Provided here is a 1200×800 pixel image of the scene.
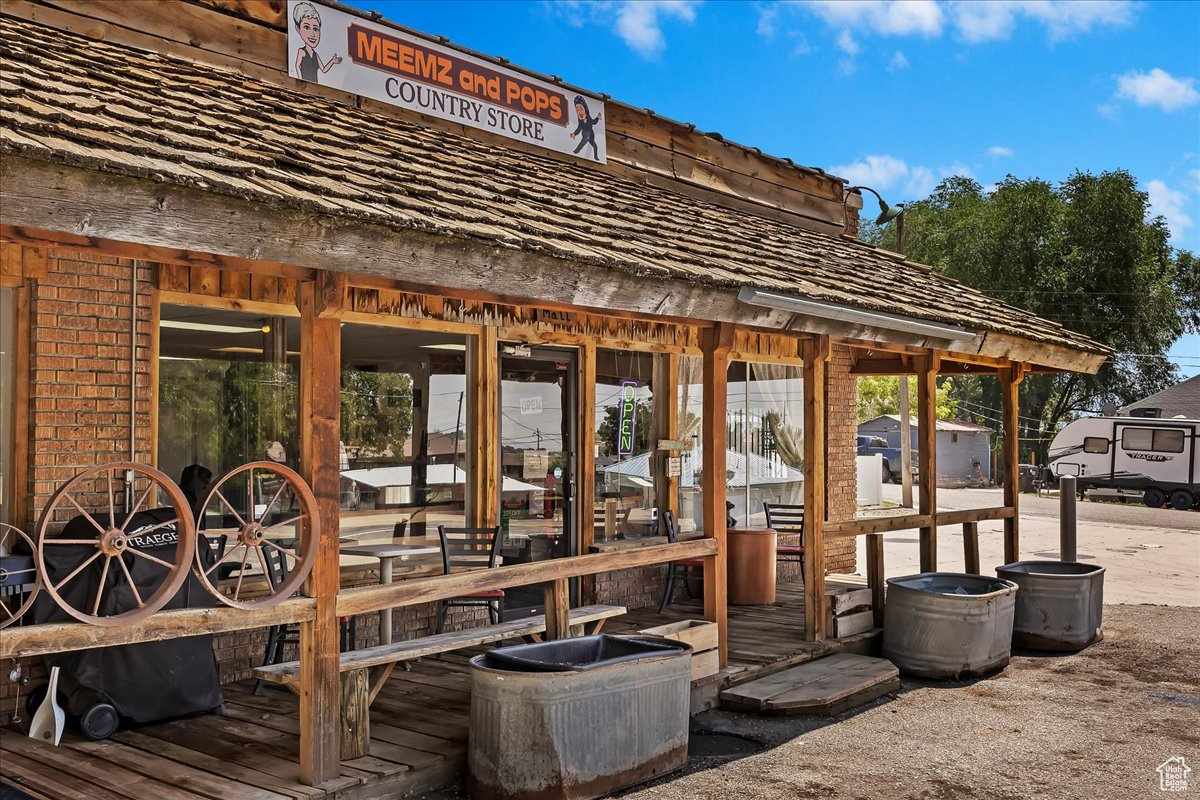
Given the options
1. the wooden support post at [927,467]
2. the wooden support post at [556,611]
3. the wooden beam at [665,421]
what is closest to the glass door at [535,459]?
the wooden beam at [665,421]

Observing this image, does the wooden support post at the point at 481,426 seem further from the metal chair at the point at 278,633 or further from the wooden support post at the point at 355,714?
the wooden support post at the point at 355,714

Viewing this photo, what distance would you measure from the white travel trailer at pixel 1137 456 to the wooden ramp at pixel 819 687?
20.6 metres

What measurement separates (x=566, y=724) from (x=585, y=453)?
395 centimetres

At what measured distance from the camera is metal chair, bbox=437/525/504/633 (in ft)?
23.5

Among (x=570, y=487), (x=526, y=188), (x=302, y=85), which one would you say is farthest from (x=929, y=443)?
(x=302, y=85)

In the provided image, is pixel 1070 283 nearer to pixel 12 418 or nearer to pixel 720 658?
pixel 720 658

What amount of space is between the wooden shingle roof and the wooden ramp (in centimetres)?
240

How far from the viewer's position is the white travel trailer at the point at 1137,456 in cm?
2612

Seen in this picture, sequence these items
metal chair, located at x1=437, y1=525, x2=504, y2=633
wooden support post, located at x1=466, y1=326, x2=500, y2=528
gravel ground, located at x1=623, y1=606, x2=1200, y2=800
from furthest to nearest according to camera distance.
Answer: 1. wooden support post, located at x1=466, y1=326, x2=500, y2=528
2. metal chair, located at x1=437, y1=525, x2=504, y2=633
3. gravel ground, located at x1=623, y1=606, x2=1200, y2=800

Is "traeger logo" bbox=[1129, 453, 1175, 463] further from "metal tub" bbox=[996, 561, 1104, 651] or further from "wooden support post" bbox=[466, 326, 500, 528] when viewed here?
"wooden support post" bbox=[466, 326, 500, 528]

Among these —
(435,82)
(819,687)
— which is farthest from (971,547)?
(435,82)

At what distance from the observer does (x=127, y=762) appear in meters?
5.06

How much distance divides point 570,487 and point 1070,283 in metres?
34.6

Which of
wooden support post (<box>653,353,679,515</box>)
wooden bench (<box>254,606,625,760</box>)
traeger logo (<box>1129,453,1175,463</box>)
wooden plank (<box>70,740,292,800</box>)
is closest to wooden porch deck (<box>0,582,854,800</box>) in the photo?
wooden plank (<box>70,740,292,800</box>)
